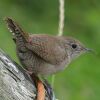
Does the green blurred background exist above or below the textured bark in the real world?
above

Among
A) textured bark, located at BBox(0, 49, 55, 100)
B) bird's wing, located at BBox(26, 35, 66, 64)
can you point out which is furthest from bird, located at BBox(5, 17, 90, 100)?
textured bark, located at BBox(0, 49, 55, 100)

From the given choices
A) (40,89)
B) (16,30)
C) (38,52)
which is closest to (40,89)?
(40,89)

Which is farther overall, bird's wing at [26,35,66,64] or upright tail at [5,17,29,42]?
bird's wing at [26,35,66,64]

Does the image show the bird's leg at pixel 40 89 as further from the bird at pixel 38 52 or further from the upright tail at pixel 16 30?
the upright tail at pixel 16 30

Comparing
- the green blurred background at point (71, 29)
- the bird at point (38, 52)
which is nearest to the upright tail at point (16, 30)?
the bird at point (38, 52)

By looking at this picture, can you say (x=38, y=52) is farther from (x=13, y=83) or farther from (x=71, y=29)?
(x=71, y=29)

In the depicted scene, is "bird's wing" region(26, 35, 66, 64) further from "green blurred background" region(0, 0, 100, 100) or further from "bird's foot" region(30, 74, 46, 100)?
"green blurred background" region(0, 0, 100, 100)
